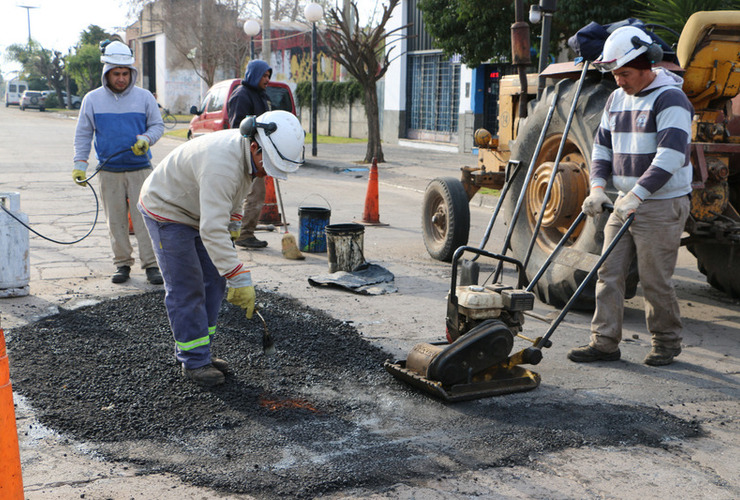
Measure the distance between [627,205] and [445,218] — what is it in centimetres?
357

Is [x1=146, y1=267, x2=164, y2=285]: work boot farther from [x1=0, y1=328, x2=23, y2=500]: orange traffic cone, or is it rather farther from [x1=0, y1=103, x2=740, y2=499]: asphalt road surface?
[x1=0, y1=328, x2=23, y2=500]: orange traffic cone

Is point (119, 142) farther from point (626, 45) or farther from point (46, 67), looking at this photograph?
point (46, 67)

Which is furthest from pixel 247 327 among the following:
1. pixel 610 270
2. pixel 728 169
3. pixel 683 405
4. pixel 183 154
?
pixel 728 169

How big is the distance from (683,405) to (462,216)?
372cm

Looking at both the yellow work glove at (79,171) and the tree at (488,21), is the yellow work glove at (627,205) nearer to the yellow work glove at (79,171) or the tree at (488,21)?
the yellow work glove at (79,171)

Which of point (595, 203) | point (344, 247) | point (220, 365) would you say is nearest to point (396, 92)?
point (344, 247)

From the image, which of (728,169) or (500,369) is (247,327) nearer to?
(500,369)

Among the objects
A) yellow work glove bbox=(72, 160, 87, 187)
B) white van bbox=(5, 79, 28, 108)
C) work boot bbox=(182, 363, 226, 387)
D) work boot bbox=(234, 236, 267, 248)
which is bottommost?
work boot bbox=(182, 363, 226, 387)

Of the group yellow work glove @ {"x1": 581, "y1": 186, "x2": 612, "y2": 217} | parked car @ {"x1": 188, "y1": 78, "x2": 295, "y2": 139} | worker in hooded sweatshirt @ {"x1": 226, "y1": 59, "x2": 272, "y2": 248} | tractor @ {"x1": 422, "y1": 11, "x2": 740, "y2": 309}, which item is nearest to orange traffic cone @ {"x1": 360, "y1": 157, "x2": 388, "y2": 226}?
worker in hooded sweatshirt @ {"x1": 226, "y1": 59, "x2": 272, "y2": 248}

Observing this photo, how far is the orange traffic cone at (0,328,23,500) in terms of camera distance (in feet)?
8.67

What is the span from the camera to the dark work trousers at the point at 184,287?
4312 millimetres

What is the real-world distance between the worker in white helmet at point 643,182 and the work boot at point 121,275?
399cm

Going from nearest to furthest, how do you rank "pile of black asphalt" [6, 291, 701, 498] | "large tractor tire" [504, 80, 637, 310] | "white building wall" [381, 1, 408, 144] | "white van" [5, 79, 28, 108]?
"pile of black asphalt" [6, 291, 701, 498]
"large tractor tire" [504, 80, 637, 310]
"white building wall" [381, 1, 408, 144]
"white van" [5, 79, 28, 108]

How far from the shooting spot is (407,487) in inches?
127
